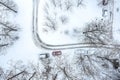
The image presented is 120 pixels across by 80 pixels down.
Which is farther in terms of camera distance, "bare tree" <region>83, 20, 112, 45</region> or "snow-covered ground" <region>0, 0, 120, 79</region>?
"snow-covered ground" <region>0, 0, 120, 79</region>

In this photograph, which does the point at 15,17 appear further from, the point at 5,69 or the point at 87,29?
the point at 87,29

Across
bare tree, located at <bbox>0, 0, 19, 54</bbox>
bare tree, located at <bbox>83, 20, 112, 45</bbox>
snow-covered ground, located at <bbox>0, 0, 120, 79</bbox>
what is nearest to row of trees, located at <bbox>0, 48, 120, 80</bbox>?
snow-covered ground, located at <bbox>0, 0, 120, 79</bbox>

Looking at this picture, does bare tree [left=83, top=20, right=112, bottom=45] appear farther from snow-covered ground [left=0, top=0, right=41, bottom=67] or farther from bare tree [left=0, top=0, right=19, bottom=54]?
bare tree [left=0, top=0, right=19, bottom=54]

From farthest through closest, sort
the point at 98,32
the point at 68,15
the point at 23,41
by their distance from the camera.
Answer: the point at 23,41, the point at 68,15, the point at 98,32

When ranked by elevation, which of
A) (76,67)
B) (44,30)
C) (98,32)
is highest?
(44,30)

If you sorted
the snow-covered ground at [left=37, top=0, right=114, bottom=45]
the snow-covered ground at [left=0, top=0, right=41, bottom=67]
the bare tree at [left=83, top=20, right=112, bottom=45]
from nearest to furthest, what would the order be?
the bare tree at [left=83, top=20, right=112, bottom=45] → the snow-covered ground at [left=37, top=0, right=114, bottom=45] → the snow-covered ground at [left=0, top=0, right=41, bottom=67]

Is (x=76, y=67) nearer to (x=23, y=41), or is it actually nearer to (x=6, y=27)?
(x=23, y=41)

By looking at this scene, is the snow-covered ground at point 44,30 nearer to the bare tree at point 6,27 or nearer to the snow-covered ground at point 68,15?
the snow-covered ground at point 68,15

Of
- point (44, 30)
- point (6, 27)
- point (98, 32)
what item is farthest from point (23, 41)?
point (98, 32)

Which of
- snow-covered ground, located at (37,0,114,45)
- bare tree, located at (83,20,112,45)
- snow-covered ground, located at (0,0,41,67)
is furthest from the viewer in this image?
snow-covered ground, located at (0,0,41,67)

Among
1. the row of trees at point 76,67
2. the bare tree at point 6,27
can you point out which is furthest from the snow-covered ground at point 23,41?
the row of trees at point 76,67

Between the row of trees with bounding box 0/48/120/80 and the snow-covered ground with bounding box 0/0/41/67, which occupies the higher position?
the snow-covered ground with bounding box 0/0/41/67
